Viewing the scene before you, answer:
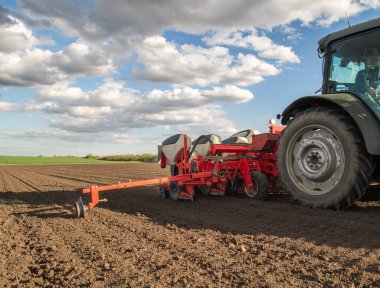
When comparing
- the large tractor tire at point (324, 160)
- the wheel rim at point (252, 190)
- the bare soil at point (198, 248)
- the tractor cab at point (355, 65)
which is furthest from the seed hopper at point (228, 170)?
the tractor cab at point (355, 65)

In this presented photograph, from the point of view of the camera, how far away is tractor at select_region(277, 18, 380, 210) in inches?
170

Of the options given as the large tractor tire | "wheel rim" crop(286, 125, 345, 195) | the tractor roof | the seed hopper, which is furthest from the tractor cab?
the seed hopper

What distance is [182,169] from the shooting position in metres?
7.58

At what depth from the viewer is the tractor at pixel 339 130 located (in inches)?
170

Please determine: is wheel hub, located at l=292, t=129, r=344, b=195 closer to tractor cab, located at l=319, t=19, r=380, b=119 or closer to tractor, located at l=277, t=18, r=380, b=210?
tractor, located at l=277, t=18, r=380, b=210

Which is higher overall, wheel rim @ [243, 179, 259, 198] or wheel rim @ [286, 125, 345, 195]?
wheel rim @ [286, 125, 345, 195]

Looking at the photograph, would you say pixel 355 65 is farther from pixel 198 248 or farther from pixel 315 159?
pixel 198 248

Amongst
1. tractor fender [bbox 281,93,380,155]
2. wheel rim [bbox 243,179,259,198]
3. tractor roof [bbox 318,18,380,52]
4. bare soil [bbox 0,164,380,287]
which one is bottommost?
bare soil [bbox 0,164,380,287]

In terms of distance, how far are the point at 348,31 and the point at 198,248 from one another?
3.49 m

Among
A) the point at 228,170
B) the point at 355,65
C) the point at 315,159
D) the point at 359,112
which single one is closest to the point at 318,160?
the point at 315,159

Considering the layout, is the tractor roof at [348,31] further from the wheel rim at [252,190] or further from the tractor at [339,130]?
the wheel rim at [252,190]

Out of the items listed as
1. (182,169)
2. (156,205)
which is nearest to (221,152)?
(182,169)

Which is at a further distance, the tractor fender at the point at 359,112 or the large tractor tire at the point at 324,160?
the large tractor tire at the point at 324,160

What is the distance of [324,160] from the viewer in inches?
183
